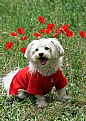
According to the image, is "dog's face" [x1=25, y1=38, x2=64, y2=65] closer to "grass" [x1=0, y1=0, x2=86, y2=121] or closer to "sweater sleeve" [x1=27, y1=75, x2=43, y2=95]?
"sweater sleeve" [x1=27, y1=75, x2=43, y2=95]

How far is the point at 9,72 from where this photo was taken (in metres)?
7.06

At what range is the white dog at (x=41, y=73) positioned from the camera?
19.3ft

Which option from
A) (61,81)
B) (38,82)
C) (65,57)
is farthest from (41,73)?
(65,57)

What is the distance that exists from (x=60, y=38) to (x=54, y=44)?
4.66 feet

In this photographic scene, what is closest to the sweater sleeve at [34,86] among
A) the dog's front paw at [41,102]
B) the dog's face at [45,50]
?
the dog's front paw at [41,102]

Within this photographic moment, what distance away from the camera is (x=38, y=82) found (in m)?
6.00

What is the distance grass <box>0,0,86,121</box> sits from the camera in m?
5.29

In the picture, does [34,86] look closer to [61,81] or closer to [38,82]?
[38,82]

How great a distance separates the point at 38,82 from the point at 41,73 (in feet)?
0.48

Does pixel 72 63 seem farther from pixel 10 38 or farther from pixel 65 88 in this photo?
pixel 10 38

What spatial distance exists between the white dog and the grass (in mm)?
172

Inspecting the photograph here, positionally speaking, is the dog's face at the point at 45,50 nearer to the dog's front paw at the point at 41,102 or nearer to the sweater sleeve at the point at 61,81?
the sweater sleeve at the point at 61,81

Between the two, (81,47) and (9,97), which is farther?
(81,47)

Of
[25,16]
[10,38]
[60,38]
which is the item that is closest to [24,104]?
[60,38]
